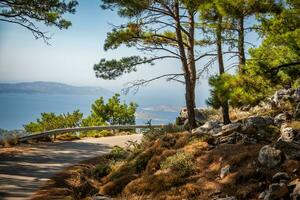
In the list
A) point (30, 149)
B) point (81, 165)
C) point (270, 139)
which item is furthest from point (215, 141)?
point (30, 149)

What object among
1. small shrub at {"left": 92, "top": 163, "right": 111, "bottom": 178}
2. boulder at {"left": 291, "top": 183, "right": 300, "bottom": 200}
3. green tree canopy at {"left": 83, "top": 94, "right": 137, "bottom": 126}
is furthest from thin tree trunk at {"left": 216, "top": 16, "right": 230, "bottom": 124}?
green tree canopy at {"left": 83, "top": 94, "right": 137, "bottom": 126}

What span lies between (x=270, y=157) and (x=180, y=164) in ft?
11.2

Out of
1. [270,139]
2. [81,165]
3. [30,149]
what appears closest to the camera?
[270,139]

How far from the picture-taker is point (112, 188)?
42.3 feet

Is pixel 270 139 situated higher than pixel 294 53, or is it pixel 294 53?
pixel 294 53

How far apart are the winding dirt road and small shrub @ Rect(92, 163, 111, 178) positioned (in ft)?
4.34

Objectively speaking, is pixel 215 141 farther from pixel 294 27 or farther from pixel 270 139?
pixel 294 27

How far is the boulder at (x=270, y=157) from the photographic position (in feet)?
33.4

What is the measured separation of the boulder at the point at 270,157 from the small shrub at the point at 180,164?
2560 mm

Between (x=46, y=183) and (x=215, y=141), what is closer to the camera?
(x=46, y=183)

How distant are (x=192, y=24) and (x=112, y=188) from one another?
49.0 ft

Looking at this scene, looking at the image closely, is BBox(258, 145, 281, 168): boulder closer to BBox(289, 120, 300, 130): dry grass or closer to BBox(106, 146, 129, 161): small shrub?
BBox(289, 120, 300, 130): dry grass

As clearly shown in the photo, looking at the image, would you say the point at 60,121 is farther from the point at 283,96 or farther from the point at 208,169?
the point at 208,169

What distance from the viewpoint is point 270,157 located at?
33.9ft
